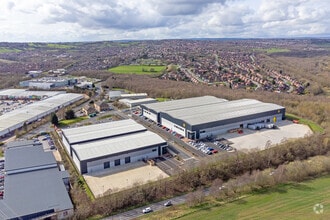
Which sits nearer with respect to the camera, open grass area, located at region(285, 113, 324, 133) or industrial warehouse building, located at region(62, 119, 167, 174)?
industrial warehouse building, located at region(62, 119, 167, 174)

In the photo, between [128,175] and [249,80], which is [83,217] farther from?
[249,80]

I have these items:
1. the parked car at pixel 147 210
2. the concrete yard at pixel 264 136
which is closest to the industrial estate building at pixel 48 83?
the concrete yard at pixel 264 136

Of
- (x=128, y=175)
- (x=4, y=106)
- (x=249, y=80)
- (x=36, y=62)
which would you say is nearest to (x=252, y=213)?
(x=128, y=175)

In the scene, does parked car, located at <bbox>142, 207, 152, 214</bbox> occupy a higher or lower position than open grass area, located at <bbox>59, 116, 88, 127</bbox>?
lower

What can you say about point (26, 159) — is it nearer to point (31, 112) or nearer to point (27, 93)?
point (31, 112)

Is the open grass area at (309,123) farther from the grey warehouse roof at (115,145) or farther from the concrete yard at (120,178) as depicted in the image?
the concrete yard at (120,178)

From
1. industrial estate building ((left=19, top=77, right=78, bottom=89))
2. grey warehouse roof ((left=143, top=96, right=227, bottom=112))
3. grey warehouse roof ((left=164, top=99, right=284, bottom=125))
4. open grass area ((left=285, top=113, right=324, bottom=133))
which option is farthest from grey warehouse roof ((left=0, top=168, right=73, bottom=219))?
industrial estate building ((left=19, top=77, right=78, bottom=89))

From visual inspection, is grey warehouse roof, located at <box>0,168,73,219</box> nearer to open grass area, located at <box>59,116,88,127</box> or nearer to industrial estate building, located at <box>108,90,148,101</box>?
open grass area, located at <box>59,116,88,127</box>

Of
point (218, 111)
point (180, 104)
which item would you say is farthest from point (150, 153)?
point (180, 104)
